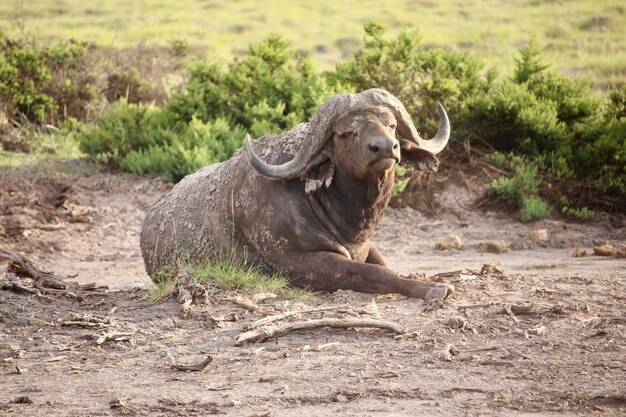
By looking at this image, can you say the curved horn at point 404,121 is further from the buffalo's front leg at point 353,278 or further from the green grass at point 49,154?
the green grass at point 49,154

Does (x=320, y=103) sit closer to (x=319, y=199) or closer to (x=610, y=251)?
(x=610, y=251)

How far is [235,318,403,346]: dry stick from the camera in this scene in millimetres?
7012

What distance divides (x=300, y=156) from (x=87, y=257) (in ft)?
15.6

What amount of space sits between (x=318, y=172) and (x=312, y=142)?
0.94 feet

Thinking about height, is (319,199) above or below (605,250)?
above

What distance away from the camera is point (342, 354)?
6.68m

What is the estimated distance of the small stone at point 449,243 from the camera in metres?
12.4

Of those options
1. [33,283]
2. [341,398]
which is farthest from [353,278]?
[341,398]

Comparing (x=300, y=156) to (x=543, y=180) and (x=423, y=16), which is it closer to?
(x=543, y=180)

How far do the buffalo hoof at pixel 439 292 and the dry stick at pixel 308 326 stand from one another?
947mm

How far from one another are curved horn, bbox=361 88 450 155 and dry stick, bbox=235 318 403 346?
2168 millimetres

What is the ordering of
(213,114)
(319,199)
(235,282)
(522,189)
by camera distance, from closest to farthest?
(235,282)
(319,199)
(522,189)
(213,114)

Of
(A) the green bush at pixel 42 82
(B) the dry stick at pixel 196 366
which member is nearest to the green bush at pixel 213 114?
(A) the green bush at pixel 42 82

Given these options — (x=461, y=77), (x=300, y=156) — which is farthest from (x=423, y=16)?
(x=300, y=156)
